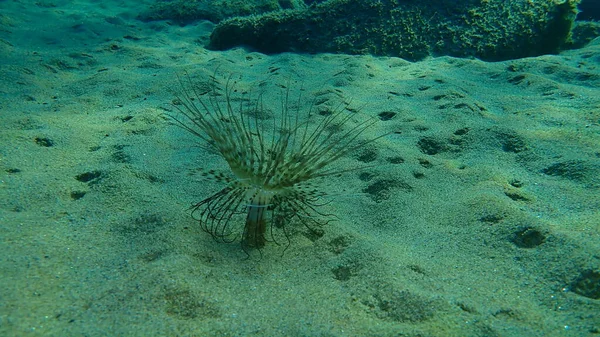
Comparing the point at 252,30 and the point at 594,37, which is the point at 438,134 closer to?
the point at 252,30

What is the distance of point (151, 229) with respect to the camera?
282 centimetres

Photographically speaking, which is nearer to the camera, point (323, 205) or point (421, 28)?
point (323, 205)

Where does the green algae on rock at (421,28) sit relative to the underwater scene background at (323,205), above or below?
above

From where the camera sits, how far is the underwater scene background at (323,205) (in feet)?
7.30

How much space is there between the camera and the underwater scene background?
7.30ft

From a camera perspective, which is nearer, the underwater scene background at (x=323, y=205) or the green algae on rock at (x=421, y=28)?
the underwater scene background at (x=323, y=205)

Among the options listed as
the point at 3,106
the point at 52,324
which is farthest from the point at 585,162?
the point at 3,106

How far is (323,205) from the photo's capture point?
3307 millimetres

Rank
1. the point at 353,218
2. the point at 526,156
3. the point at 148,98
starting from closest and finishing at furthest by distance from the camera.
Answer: the point at 353,218
the point at 526,156
the point at 148,98

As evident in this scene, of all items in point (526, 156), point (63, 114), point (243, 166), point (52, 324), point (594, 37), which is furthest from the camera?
point (594, 37)

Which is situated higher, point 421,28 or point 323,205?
point 421,28

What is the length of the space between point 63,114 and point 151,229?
277 cm

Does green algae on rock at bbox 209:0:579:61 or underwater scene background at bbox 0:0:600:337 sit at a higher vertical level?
green algae on rock at bbox 209:0:579:61

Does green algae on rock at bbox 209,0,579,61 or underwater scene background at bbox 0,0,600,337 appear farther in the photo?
green algae on rock at bbox 209,0,579,61
